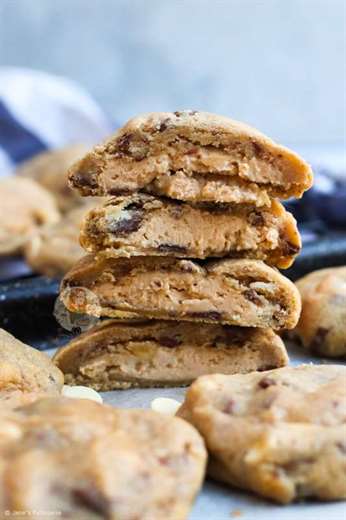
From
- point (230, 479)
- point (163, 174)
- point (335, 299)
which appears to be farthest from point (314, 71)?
point (230, 479)

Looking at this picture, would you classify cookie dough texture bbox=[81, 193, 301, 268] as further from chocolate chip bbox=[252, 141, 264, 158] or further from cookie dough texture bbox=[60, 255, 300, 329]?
chocolate chip bbox=[252, 141, 264, 158]

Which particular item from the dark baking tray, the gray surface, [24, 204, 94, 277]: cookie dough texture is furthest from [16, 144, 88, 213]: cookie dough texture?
the gray surface

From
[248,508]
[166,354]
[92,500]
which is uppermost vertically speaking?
[92,500]

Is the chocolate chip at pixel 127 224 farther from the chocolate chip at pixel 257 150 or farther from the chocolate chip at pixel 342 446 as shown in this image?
the chocolate chip at pixel 342 446

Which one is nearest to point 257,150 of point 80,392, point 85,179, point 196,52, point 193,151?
point 193,151

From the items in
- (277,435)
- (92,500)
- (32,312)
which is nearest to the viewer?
(92,500)

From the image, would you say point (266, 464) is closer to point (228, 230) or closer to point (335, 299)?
point (228, 230)

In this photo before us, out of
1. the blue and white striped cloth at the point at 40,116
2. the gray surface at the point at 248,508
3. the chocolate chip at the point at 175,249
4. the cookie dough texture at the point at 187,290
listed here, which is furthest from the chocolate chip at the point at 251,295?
the blue and white striped cloth at the point at 40,116

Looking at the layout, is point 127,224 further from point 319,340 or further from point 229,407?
point 319,340
